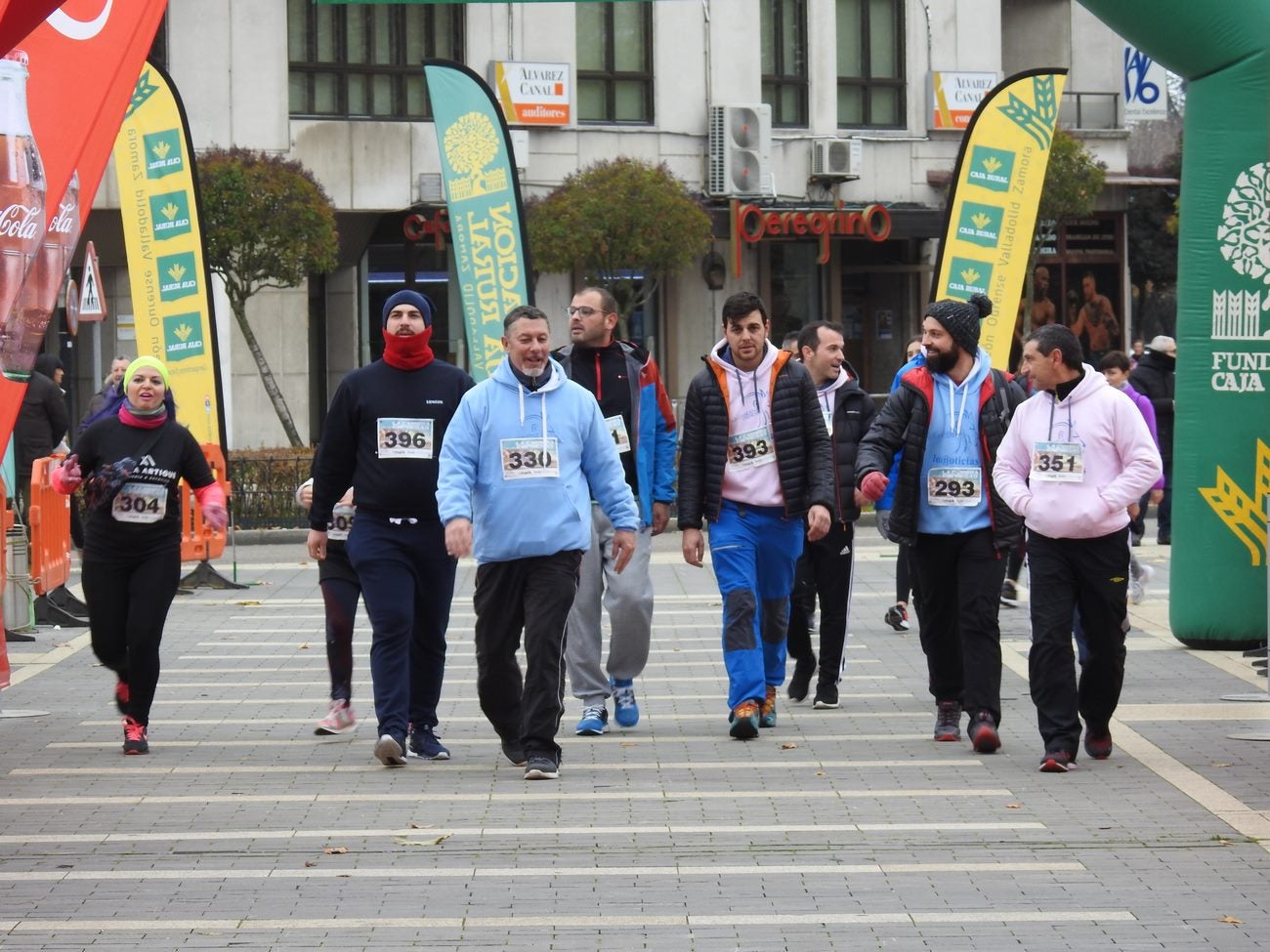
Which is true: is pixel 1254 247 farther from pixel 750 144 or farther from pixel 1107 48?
pixel 1107 48

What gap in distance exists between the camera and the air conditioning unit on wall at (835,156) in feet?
116

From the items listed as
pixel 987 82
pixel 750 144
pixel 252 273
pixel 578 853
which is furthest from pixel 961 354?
pixel 987 82

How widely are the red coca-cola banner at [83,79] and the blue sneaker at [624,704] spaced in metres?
3.39

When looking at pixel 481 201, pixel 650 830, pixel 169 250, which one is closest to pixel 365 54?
pixel 169 250

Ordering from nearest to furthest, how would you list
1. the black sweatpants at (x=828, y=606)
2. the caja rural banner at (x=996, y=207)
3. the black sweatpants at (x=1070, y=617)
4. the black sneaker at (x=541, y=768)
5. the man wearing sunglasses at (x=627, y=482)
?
the black sneaker at (x=541, y=768)
the black sweatpants at (x=1070, y=617)
the man wearing sunglasses at (x=627, y=482)
the black sweatpants at (x=828, y=606)
the caja rural banner at (x=996, y=207)

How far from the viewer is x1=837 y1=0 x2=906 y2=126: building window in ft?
121

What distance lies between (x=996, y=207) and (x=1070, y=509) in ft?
34.6

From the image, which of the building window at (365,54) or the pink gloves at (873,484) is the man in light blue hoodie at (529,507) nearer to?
the pink gloves at (873,484)

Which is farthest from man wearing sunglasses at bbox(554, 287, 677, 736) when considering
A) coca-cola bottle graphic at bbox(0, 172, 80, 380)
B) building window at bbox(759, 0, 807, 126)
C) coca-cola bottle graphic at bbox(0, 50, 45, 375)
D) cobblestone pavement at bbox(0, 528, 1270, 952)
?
building window at bbox(759, 0, 807, 126)

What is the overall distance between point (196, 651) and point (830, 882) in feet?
26.4

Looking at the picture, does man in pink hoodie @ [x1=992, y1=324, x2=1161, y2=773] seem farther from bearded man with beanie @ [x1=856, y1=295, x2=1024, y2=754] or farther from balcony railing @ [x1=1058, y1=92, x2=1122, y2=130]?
balcony railing @ [x1=1058, y1=92, x2=1122, y2=130]

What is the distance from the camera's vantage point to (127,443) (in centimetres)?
1016

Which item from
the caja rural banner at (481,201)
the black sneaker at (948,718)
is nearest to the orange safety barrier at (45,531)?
the caja rural banner at (481,201)

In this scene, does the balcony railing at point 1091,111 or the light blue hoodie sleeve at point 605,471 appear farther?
the balcony railing at point 1091,111
